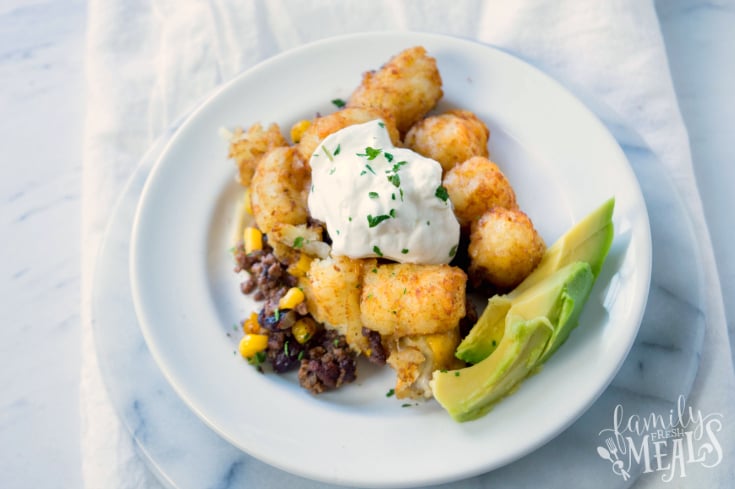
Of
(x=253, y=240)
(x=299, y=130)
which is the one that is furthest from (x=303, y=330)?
(x=299, y=130)

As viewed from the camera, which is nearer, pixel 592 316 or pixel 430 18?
pixel 592 316

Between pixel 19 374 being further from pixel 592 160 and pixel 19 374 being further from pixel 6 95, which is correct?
pixel 592 160

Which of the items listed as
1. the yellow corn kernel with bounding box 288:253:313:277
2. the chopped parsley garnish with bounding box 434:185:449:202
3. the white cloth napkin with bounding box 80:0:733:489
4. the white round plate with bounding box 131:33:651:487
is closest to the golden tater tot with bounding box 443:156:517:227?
the chopped parsley garnish with bounding box 434:185:449:202

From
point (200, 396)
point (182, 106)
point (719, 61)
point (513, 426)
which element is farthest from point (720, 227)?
point (182, 106)

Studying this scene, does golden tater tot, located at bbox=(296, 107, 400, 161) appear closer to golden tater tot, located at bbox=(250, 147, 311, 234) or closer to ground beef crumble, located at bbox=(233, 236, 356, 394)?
golden tater tot, located at bbox=(250, 147, 311, 234)

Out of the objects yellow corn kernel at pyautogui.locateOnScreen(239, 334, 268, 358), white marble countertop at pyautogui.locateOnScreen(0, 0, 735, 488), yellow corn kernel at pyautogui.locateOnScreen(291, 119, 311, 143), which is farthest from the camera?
yellow corn kernel at pyautogui.locateOnScreen(291, 119, 311, 143)

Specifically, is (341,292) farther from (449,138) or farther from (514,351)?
(449,138)
